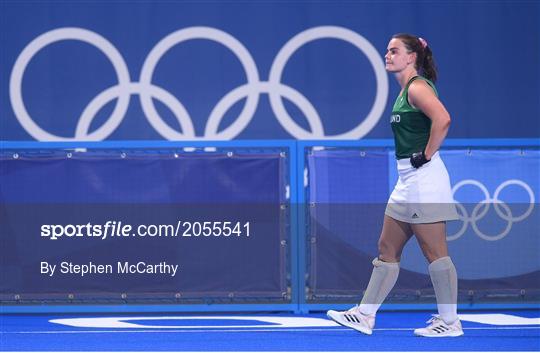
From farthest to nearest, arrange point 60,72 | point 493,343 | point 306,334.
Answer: point 60,72 < point 306,334 < point 493,343

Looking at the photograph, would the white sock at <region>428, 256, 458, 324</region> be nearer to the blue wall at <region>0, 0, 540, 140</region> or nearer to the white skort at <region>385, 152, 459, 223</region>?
the white skort at <region>385, 152, 459, 223</region>

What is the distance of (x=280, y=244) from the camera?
271 inches

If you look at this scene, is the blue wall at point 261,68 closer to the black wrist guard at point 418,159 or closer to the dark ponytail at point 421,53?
the dark ponytail at point 421,53

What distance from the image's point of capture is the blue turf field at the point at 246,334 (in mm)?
5410

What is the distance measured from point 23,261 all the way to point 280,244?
5.76 ft

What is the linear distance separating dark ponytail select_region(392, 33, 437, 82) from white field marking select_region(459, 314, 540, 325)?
1788 mm

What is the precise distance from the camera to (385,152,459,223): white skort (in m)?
5.41

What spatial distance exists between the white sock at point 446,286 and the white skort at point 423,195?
0.88 feet

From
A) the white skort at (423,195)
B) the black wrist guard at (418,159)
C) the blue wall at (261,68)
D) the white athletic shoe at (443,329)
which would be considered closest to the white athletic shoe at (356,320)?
the white athletic shoe at (443,329)

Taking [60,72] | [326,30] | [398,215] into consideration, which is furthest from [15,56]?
[398,215]

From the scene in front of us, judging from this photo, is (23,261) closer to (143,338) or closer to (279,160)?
(143,338)

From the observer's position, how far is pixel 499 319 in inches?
260

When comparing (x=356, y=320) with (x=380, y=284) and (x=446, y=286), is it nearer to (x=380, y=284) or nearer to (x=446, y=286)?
(x=380, y=284)

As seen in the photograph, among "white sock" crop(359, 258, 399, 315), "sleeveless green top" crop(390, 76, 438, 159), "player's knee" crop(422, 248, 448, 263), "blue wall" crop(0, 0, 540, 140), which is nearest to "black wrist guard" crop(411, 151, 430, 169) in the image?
"sleeveless green top" crop(390, 76, 438, 159)
